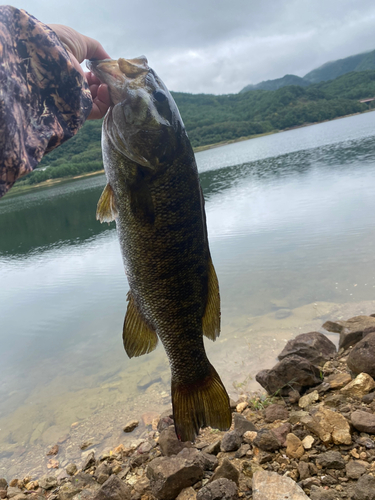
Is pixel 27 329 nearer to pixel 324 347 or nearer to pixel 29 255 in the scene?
pixel 324 347

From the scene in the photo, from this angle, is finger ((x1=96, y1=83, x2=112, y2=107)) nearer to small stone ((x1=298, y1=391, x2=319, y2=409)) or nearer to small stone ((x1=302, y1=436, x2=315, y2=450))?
small stone ((x1=302, y1=436, x2=315, y2=450))

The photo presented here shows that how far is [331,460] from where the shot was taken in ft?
8.57

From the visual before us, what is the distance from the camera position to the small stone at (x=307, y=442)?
2854 millimetres

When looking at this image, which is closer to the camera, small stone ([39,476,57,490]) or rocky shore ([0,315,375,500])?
rocky shore ([0,315,375,500])

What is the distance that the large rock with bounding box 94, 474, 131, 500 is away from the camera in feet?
9.29

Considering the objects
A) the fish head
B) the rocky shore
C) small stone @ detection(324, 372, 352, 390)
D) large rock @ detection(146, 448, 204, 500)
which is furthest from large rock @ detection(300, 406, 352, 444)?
the fish head

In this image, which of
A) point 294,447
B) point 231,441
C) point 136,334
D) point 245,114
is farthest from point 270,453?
point 245,114

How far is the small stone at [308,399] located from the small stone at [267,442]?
0.73 m

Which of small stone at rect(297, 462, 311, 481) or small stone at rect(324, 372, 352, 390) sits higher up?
small stone at rect(297, 462, 311, 481)

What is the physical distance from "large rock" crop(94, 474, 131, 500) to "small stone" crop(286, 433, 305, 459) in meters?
1.38

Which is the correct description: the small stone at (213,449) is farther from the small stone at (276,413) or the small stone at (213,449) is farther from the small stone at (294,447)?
the small stone at (294,447)

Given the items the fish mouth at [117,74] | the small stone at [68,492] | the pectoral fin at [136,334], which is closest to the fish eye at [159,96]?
the fish mouth at [117,74]

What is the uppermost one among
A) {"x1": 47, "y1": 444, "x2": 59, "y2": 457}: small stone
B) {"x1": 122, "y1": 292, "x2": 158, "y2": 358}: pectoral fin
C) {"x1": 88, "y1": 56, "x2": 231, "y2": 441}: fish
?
{"x1": 88, "y1": 56, "x2": 231, "y2": 441}: fish

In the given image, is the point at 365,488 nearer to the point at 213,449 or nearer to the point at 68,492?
the point at 213,449
